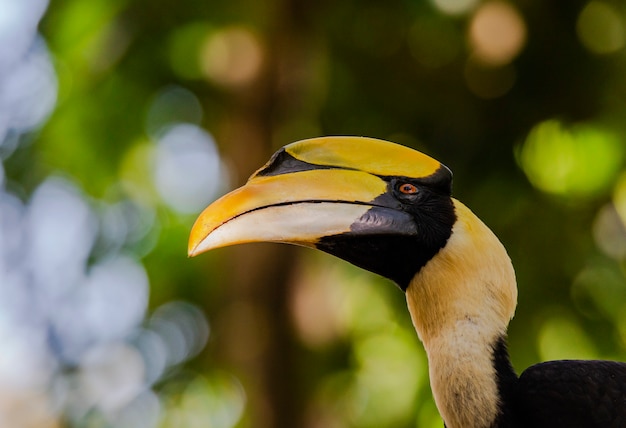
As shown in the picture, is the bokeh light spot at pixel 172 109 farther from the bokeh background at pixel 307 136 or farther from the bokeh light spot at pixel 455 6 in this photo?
the bokeh light spot at pixel 455 6

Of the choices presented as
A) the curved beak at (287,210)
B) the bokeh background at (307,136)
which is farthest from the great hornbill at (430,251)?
the bokeh background at (307,136)

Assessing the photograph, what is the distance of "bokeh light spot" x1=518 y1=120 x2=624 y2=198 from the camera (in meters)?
6.86

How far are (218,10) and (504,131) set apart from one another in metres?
2.36

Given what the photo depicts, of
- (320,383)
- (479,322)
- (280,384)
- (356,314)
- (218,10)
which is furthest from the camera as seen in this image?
(356,314)

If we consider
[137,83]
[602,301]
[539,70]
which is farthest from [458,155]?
[137,83]

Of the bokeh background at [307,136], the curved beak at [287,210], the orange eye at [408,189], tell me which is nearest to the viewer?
the curved beak at [287,210]

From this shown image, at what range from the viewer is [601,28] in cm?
721

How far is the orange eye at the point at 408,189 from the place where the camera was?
2.97 meters

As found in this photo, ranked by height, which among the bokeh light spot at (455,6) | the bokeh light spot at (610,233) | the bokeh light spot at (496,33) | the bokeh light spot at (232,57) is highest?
the bokeh light spot at (455,6)

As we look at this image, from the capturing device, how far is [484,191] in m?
7.09

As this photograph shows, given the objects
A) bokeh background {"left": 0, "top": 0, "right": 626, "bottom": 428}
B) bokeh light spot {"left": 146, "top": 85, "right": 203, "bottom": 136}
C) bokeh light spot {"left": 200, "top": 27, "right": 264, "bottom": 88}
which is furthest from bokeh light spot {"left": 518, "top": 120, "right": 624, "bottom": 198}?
bokeh light spot {"left": 146, "top": 85, "right": 203, "bottom": 136}

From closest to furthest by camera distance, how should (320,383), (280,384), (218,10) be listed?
(280,384), (320,383), (218,10)

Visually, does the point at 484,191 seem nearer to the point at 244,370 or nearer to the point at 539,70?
the point at 539,70

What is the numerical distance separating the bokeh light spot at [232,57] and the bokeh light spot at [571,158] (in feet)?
6.75
